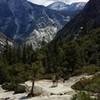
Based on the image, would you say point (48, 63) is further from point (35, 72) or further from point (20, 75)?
point (35, 72)

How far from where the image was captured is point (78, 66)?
407 ft

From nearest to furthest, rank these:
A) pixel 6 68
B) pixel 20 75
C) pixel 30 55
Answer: pixel 20 75
pixel 6 68
pixel 30 55

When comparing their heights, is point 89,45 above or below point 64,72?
above

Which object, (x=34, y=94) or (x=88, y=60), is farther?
(x=88, y=60)

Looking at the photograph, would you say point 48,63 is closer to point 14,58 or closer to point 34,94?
point 14,58

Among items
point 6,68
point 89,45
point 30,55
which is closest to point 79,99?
point 6,68

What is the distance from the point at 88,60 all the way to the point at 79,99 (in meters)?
109

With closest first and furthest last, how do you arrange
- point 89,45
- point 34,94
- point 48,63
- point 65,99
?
point 65,99, point 34,94, point 48,63, point 89,45

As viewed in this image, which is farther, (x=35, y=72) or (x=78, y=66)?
(x=78, y=66)

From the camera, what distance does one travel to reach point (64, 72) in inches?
4843

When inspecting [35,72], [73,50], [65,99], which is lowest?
[65,99]

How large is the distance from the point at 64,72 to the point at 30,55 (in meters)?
60.9

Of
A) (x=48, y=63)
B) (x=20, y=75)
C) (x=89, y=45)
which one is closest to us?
(x=20, y=75)

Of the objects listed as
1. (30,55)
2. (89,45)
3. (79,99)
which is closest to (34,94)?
(79,99)
